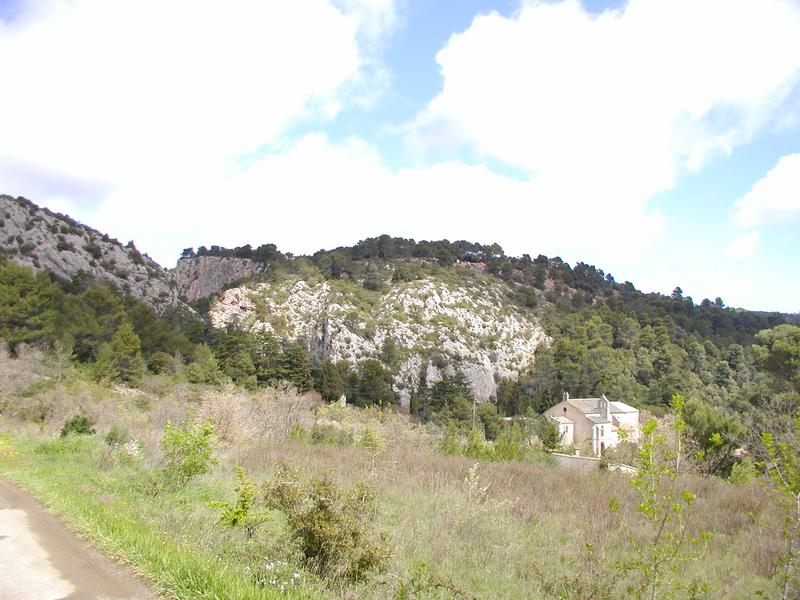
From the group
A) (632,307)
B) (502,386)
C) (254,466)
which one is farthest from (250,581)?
(632,307)

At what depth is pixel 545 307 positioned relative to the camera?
325 ft

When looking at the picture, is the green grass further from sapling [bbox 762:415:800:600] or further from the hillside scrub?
sapling [bbox 762:415:800:600]

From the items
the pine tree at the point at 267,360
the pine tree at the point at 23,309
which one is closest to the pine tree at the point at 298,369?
the pine tree at the point at 267,360

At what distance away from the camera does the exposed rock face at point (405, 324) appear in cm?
7156

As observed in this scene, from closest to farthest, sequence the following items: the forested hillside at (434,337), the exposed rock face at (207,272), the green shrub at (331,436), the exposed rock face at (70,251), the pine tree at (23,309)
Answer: the green shrub at (331,436), the pine tree at (23,309), the forested hillside at (434,337), the exposed rock face at (70,251), the exposed rock face at (207,272)

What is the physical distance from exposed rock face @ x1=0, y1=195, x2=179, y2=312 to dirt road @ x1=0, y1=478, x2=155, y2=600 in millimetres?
47340

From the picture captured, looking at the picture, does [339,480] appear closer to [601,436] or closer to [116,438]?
[116,438]

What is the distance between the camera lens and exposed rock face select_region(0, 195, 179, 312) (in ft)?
161

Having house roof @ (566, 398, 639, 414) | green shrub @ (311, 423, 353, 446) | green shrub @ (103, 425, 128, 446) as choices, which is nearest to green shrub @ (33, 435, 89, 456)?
green shrub @ (103, 425, 128, 446)

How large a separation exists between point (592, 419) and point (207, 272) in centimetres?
9088

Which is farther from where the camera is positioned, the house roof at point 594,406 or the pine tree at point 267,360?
the house roof at point 594,406

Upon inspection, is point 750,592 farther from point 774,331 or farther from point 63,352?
point 63,352

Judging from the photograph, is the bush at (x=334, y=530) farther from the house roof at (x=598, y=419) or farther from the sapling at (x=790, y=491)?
the house roof at (x=598, y=419)

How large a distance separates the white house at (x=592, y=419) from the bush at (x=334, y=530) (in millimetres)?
53572
